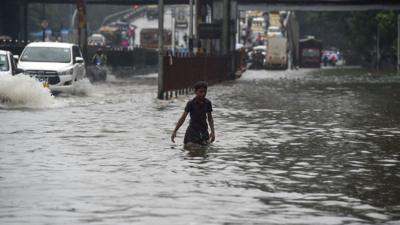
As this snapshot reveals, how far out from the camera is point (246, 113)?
91.3ft

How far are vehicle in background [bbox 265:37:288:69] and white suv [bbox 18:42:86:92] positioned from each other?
213 ft

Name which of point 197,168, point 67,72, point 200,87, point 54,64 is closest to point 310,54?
point 54,64

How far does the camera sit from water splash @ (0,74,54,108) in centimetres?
2836

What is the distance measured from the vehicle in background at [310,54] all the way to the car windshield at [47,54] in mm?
84735

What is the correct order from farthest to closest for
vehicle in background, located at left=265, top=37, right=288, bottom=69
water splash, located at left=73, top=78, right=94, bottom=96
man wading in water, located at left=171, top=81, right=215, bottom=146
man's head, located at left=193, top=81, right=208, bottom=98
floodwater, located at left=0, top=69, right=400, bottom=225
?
vehicle in background, located at left=265, top=37, right=288, bottom=69, water splash, located at left=73, top=78, right=94, bottom=96, man wading in water, located at left=171, top=81, right=215, bottom=146, man's head, located at left=193, top=81, right=208, bottom=98, floodwater, located at left=0, top=69, right=400, bottom=225

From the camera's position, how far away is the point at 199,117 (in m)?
17.4

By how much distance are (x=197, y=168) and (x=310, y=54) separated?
108 metres

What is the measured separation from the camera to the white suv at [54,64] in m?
34.7

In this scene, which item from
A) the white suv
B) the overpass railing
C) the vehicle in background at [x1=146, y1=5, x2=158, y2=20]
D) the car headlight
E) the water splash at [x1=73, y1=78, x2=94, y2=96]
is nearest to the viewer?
the white suv

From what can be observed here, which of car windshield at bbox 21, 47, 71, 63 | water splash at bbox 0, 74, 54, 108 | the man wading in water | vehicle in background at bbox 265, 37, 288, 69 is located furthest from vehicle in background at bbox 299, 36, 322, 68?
the man wading in water

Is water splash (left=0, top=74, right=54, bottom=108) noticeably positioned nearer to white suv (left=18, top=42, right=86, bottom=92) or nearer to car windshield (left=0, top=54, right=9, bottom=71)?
car windshield (left=0, top=54, right=9, bottom=71)

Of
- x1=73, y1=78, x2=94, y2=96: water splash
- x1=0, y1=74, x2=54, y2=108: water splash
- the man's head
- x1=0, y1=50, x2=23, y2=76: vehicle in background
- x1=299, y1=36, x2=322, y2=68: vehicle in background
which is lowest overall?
x1=299, y1=36, x2=322, y2=68: vehicle in background

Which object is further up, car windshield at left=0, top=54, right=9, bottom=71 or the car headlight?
car windshield at left=0, top=54, right=9, bottom=71

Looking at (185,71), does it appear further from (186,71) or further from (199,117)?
(199,117)
